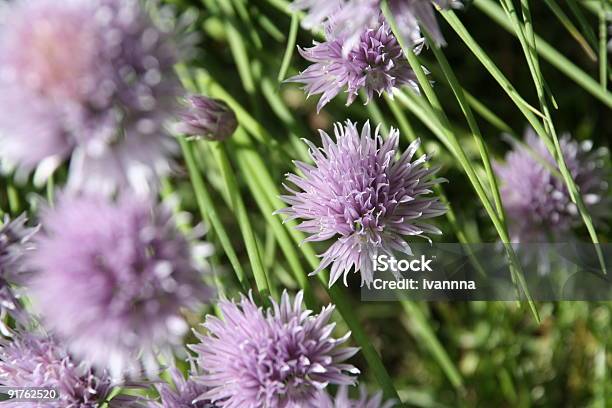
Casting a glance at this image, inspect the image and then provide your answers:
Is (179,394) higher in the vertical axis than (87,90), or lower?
lower

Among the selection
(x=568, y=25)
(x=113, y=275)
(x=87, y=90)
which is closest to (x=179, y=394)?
(x=113, y=275)

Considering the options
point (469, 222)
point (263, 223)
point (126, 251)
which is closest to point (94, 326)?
point (126, 251)

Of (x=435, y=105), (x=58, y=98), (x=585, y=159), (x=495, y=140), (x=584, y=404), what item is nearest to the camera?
(x=58, y=98)

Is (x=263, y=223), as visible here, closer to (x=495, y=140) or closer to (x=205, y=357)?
(x=495, y=140)

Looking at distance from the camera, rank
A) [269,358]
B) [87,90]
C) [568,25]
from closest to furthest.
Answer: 1. [87,90]
2. [269,358]
3. [568,25]

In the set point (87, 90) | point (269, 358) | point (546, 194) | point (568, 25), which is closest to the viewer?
point (87, 90)

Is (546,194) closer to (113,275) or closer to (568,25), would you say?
(568,25)
